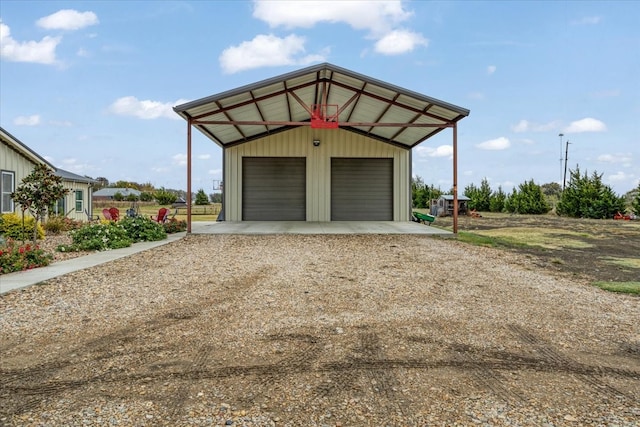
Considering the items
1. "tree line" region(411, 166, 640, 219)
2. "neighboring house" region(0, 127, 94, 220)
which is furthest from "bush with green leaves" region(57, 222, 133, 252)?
"tree line" region(411, 166, 640, 219)

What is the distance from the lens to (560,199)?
2883 cm

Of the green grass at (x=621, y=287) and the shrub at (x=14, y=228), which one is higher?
the shrub at (x=14, y=228)

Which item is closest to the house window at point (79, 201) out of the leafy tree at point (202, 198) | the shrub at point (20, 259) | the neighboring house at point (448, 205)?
the shrub at point (20, 259)

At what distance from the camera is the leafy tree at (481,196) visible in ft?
108

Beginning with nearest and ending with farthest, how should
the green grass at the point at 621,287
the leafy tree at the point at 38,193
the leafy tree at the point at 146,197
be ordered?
the green grass at the point at 621,287
the leafy tree at the point at 38,193
the leafy tree at the point at 146,197

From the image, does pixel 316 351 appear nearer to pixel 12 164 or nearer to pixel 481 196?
pixel 12 164

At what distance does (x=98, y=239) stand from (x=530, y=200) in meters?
29.1

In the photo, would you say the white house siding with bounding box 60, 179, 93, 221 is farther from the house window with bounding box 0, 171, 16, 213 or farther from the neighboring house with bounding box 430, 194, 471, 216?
the neighboring house with bounding box 430, 194, 471, 216

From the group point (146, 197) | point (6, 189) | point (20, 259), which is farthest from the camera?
point (146, 197)

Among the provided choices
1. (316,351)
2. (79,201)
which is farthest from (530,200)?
(316,351)

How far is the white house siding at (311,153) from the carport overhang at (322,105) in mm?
1202

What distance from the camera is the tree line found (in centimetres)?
2575

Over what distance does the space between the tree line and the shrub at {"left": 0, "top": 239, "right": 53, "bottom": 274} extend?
2336 cm

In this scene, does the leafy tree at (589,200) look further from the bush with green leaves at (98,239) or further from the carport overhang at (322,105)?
the bush with green leaves at (98,239)
